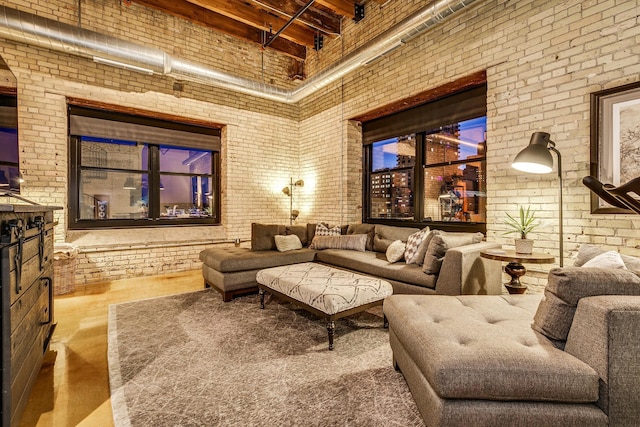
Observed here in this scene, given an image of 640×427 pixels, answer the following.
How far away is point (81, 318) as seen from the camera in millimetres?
3303

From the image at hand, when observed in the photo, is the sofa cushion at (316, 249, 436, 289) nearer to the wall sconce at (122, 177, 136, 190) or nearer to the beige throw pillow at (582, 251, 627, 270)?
the beige throw pillow at (582, 251, 627, 270)

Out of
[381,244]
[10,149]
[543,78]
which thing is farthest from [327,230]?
[10,149]

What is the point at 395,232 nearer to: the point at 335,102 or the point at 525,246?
the point at 525,246

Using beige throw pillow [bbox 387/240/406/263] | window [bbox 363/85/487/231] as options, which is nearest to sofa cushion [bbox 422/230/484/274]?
beige throw pillow [bbox 387/240/406/263]

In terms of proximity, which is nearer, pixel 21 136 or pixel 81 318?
pixel 81 318

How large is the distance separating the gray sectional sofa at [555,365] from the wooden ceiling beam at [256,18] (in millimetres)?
5682

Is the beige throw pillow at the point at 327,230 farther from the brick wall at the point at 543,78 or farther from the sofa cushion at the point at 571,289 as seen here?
the sofa cushion at the point at 571,289

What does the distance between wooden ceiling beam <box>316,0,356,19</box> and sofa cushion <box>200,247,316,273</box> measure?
13.0ft

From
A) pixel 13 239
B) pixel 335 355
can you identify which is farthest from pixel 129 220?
pixel 335 355

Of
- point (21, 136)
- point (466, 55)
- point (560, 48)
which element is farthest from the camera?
point (21, 136)

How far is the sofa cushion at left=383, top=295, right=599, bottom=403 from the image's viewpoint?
1.23 metres

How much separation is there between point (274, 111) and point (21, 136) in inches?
167

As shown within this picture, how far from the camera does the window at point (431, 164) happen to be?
4.25 meters

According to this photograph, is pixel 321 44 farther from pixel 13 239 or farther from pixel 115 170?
pixel 13 239
